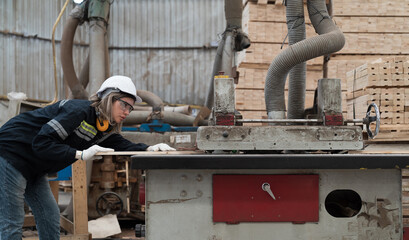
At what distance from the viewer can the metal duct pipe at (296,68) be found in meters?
3.16

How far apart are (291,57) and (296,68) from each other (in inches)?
20.3

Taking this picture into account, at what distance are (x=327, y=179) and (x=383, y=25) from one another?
340 cm

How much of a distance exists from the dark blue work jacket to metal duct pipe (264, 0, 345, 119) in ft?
4.04

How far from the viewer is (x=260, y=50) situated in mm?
5105

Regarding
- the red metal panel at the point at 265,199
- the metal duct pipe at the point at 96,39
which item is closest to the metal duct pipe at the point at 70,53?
the metal duct pipe at the point at 96,39

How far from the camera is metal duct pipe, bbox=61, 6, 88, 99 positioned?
19.4 ft

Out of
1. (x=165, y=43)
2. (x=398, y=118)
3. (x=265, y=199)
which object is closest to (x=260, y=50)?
(x=398, y=118)

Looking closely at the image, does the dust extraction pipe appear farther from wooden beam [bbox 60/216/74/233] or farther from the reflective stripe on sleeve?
the reflective stripe on sleeve

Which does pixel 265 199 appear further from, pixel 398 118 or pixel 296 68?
pixel 398 118

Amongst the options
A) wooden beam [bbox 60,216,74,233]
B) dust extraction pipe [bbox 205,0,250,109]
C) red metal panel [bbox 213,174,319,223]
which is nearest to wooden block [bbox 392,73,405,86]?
dust extraction pipe [bbox 205,0,250,109]

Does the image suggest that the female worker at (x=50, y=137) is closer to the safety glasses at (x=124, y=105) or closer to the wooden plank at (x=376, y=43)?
the safety glasses at (x=124, y=105)

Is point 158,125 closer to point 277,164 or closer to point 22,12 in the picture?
point 277,164

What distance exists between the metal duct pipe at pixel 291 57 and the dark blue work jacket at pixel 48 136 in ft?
4.04

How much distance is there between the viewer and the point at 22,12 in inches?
419
